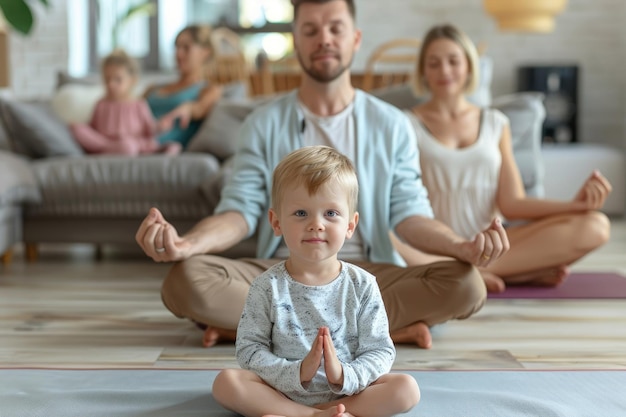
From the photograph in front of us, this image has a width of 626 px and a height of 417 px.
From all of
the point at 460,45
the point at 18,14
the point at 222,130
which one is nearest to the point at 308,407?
the point at 18,14

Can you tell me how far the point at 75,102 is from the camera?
466cm

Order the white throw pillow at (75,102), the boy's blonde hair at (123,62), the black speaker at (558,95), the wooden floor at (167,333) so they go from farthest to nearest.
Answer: the black speaker at (558,95)
the white throw pillow at (75,102)
the boy's blonde hair at (123,62)
the wooden floor at (167,333)

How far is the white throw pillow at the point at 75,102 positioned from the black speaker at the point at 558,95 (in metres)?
2.87

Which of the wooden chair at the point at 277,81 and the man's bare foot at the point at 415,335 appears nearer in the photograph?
the man's bare foot at the point at 415,335

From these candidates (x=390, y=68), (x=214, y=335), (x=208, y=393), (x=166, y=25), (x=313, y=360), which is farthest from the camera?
(x=166, y=25)

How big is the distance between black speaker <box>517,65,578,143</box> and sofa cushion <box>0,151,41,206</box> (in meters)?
3.46

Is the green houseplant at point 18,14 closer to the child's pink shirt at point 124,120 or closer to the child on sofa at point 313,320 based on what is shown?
the child on sofa at point 313,320

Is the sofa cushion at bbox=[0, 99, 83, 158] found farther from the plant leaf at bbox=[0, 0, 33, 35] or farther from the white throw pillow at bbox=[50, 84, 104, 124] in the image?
the plant leaf at bbox=[0, 0, 33, 35]

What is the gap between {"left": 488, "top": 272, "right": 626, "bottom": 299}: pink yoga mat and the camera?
3.08m

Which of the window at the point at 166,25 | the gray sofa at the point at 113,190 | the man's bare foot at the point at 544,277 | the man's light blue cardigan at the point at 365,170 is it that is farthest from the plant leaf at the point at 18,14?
the window at the point at 166,25

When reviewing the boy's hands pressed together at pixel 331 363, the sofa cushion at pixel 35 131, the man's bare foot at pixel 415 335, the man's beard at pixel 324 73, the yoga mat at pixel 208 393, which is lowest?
the man's bare foot at pixel 415 335

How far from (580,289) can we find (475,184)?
20.0 inches

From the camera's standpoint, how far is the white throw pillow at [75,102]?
4.61 meters

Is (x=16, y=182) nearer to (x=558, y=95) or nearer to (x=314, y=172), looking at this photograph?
(x=314, y=172)
